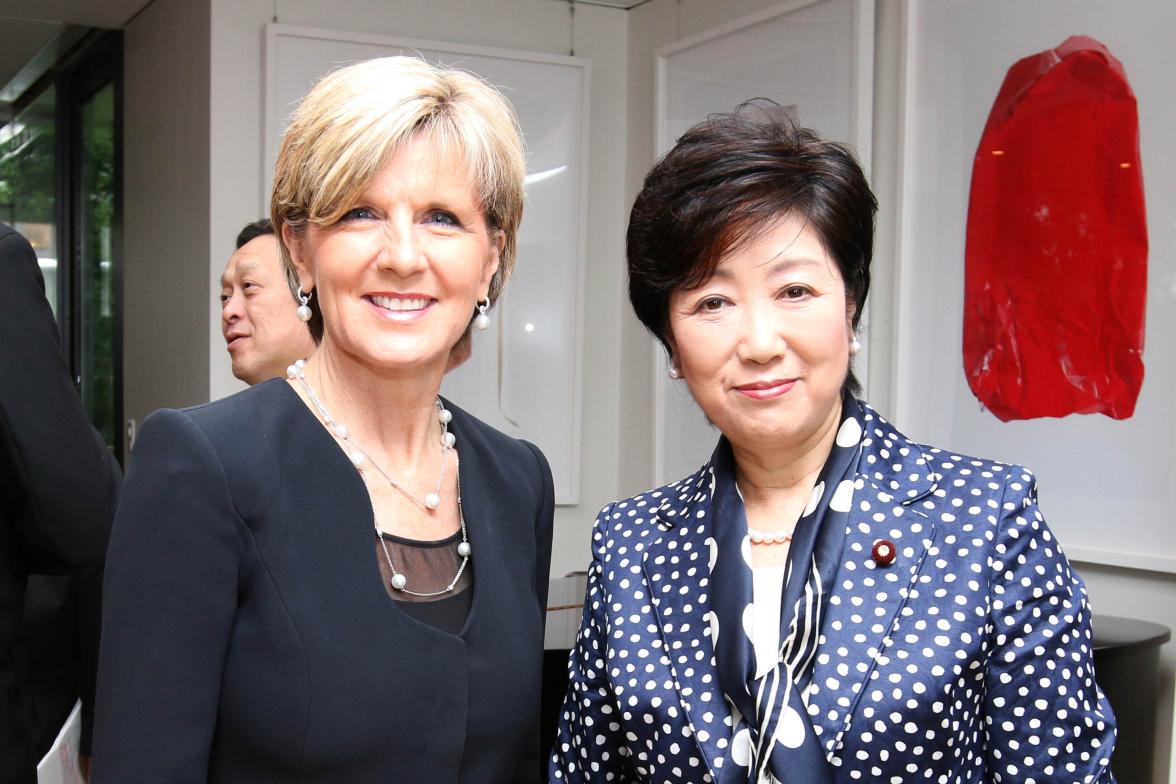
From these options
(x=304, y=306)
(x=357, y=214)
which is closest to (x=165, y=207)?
(x=304, y=306)

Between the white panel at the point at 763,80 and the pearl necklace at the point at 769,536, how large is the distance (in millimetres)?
2070

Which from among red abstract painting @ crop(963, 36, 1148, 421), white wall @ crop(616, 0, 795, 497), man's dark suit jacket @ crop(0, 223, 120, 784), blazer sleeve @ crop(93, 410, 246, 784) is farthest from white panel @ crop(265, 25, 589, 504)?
blazer sleeve @ crop(93, 410, 246, 784)

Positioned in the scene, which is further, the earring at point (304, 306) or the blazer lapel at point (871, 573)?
the earring at point (304, 306)

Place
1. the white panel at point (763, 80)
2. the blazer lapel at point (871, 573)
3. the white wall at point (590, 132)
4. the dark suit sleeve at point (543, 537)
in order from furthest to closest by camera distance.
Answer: the white wall at point (590, 132) → the white panel at point (763, 80) → the dark suit sleeve at point (543, 537) → the blazer lapel at point (871, 573)

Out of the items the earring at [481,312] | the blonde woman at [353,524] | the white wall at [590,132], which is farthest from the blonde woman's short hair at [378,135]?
the white wall at [590,132]

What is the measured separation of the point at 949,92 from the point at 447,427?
8.15ft

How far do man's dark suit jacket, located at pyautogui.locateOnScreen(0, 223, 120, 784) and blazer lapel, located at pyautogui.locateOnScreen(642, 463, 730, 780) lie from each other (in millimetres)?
887

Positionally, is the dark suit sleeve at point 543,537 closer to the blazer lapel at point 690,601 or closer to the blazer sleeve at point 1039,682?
the blazer lapel at point 690,601

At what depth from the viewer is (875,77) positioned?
413cm

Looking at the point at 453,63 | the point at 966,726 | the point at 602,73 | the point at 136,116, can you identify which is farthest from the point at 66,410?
the point at 136,116

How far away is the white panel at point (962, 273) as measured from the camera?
3.17 metres

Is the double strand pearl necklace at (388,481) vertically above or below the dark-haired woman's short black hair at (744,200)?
below

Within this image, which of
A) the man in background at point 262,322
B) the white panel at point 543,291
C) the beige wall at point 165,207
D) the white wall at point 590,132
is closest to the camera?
the man in background at point 262,322

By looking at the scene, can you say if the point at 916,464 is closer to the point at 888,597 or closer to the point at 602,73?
the point at 888,597
